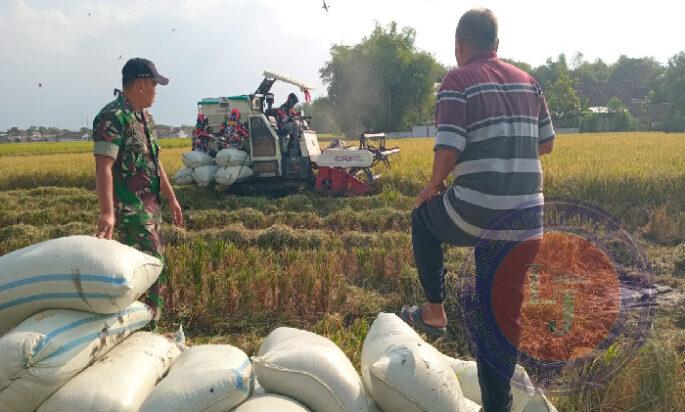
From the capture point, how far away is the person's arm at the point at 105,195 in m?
2.60

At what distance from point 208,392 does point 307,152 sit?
316 inches

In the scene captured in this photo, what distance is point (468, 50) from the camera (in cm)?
219

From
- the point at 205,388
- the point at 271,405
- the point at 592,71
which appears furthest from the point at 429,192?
the point at 592,71

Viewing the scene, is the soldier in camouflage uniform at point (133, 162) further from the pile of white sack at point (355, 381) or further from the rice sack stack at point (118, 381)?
the pile of white sack at point (355, 381)

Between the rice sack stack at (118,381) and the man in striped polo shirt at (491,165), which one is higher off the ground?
the man in striped polo shirt at (491,165)

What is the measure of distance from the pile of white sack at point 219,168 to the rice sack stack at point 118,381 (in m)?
7.20

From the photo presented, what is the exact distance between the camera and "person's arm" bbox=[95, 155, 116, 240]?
260 cm

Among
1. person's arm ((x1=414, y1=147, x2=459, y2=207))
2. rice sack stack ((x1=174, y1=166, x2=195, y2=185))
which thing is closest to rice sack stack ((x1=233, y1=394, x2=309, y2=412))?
person's arm ((x1=414, y1=147, x2=459, y2=207))

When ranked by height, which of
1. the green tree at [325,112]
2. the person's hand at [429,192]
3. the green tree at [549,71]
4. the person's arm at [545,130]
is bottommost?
the person's hand at [429,192]

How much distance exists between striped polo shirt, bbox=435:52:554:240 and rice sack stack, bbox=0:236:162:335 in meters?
1.44

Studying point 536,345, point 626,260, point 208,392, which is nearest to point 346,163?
point 626,260

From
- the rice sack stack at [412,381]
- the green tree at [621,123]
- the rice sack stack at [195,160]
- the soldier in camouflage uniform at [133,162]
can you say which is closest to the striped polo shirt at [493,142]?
the rice sack stack at [412,381]

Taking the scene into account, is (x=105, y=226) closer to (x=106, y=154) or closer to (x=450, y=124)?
(x=106, y=154)

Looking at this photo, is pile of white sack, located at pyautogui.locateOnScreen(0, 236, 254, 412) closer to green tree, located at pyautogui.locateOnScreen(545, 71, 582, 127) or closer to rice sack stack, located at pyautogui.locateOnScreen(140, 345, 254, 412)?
rice sack stack, located at pyautogui.locateOnScreen(140, 345, 254, 412)
